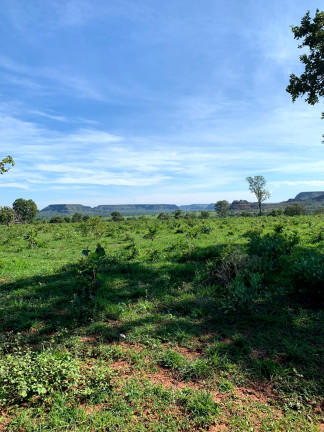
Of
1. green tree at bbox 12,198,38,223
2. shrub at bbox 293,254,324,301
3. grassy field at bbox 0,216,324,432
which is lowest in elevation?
grassy field at bbox 0,216,324,432

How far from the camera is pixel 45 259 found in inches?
553

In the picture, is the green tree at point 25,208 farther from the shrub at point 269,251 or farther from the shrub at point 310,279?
the shrub at point 310,279

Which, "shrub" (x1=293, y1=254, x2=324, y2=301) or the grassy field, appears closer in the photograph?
the grassy field

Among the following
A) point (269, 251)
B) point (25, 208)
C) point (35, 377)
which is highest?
point (25, 208)

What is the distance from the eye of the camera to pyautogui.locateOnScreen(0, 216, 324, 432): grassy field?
3605 millimetres

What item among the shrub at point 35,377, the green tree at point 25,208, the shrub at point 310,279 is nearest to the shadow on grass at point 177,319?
the shrub at point 310,279

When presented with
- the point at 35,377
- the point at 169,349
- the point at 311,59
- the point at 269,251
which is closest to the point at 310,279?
the point at 269,251

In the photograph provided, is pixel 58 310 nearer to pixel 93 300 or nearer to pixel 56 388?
pixel 93 300

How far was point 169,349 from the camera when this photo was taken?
5227 mm

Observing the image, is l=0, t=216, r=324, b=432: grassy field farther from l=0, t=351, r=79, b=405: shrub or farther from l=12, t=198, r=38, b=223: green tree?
l=12, t=198, r=38, b=223: green tree

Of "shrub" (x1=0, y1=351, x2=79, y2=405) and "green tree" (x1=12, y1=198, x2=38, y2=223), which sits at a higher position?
"green tree" (x1=12, y1=198, x2=38, y2=223)

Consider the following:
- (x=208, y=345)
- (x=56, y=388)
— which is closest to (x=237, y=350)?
(x=208, y=345)

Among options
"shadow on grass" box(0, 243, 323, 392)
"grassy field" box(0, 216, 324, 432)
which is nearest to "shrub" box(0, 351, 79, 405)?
"grassy field" box(0, 216, 324, 432)

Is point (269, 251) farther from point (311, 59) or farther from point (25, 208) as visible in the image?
point (25, 208)
